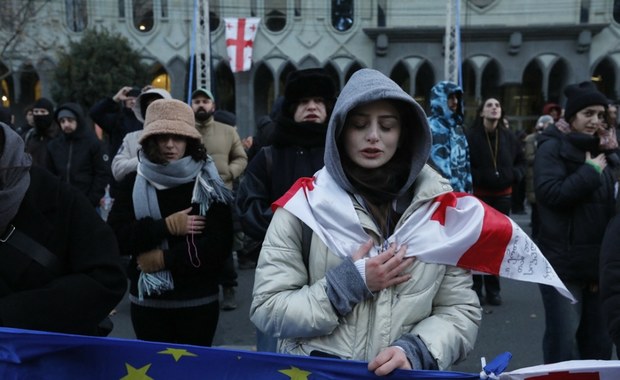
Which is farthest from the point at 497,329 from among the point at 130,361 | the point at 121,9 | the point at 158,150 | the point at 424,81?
the point at 121,9

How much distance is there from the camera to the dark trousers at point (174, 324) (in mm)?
3143

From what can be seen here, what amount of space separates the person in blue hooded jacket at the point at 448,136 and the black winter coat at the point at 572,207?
3.90 feet

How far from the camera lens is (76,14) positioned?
25500mm

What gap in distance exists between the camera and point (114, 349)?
1858mm

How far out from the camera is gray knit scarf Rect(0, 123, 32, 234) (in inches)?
72.7

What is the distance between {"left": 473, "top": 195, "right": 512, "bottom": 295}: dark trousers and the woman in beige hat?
11.3ft

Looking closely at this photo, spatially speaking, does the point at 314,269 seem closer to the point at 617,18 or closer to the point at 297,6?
the point at 297,6

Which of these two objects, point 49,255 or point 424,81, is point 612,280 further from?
point 424,81

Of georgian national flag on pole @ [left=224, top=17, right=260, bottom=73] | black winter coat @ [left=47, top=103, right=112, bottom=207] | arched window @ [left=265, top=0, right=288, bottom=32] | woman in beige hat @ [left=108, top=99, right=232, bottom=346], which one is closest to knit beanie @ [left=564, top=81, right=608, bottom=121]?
woman in beige hat @ [left=108, top=99, right=232, bottom=346]

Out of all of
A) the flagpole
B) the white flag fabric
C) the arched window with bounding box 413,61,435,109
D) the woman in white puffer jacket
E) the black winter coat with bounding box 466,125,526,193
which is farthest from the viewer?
the arched window with bounding box 413,61,435,109

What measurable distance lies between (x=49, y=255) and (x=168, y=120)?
1.32 metres

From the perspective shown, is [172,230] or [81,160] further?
[81,160]

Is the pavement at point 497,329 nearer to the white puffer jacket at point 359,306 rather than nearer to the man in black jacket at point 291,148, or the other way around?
the man in black jacket at point 291,148

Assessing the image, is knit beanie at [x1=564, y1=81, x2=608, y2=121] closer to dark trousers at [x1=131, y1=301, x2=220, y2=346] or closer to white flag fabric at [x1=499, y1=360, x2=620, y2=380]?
white flag fabric at [x1=499, y1=360, x2=620, y2=380]
